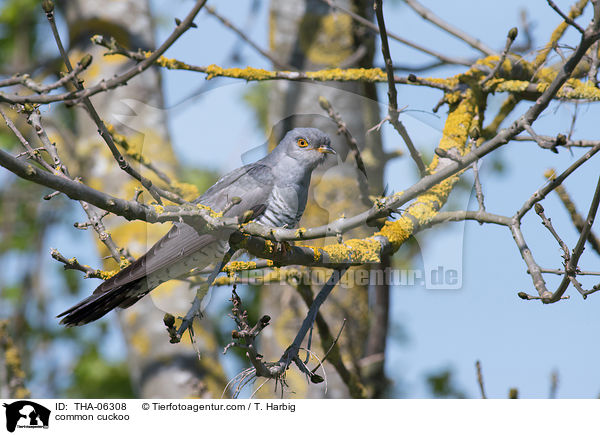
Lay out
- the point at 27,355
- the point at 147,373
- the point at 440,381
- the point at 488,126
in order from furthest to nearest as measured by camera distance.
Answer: the point at 27,355 → the point at 440,381 → the point at 147,373 → the point at 488,126

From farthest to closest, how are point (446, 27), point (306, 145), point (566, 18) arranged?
point (446, 27), point (306, 145), point (566, 18)

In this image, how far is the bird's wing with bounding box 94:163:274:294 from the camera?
2353mm

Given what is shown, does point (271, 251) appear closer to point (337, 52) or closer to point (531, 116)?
point (531, 116)

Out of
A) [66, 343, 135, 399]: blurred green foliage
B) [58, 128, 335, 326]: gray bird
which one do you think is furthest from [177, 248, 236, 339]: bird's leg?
[66, 343, 135, 399]: blurred green foliage

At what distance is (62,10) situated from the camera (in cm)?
607

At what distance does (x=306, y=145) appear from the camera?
280 cm

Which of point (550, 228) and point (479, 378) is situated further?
point (479, 378)

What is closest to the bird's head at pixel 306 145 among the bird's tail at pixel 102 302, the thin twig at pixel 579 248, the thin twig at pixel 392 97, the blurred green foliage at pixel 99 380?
the thin twig at pixel 392 97

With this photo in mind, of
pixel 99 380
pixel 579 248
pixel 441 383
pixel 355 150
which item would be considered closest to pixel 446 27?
pixel 355 150

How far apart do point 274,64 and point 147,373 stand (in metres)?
2.59

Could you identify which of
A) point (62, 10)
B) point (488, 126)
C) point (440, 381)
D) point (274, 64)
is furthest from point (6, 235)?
point (488, 126)

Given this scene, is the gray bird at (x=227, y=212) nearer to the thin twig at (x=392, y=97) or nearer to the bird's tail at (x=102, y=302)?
the bird's tail at (x=102, y=302)

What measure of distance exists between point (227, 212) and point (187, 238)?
0.75 ft

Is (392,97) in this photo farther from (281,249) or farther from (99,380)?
(99,380)
